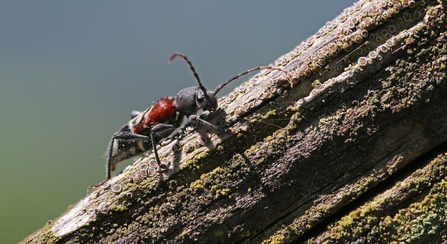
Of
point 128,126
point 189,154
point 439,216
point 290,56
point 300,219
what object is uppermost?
point 128,126

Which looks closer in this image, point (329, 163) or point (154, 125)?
point (329, 163)

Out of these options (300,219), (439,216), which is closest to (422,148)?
(439,216)

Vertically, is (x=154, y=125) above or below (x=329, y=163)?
above

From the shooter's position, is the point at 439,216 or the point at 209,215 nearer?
the point at 439,216

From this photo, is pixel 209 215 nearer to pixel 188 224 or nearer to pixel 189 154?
pixel 188 224

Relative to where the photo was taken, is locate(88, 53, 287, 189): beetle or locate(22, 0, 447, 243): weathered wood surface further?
locate(88, 53, 287, 189): beetle

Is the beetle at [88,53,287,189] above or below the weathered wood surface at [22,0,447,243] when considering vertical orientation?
above

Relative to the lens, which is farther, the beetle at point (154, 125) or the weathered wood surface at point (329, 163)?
the beetle at point (154, 125)

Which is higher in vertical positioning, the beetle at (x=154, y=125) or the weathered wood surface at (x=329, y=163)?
the beetle at (x=154, y=125)
